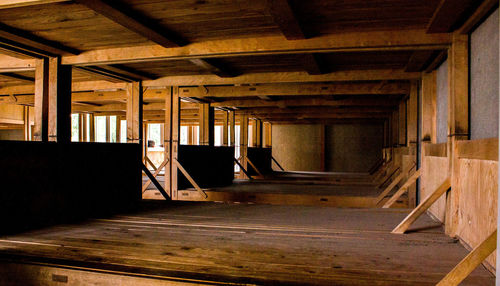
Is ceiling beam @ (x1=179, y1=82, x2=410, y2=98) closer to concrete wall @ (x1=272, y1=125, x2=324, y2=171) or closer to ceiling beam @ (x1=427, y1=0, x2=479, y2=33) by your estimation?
ceiling beam @ (x1=427, y1=0, x2=479, y2=33)

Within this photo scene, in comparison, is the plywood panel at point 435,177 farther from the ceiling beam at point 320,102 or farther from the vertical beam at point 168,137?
the vertical beam at point 168,137

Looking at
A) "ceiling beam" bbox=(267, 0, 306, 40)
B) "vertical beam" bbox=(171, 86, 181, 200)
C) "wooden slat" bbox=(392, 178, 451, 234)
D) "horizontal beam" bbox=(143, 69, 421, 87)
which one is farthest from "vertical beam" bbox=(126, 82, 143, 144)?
"wooden slat" bbox=(392, 178, 451, 234)

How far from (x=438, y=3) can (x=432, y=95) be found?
233 cm

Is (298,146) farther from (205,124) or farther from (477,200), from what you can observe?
(477,200)

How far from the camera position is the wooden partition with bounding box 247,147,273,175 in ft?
40.3

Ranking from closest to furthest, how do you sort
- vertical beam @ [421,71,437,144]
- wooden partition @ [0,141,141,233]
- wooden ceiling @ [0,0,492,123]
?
1. wooden ceiling @ [0,0,492,123]
2. wooden partition @ [0,141,141,233]
3. vertical beam @ [421,71,437,144]

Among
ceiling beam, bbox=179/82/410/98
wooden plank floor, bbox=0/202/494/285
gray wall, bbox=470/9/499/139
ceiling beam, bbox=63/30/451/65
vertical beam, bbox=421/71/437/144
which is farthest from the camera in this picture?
ceiling beam, bbox=179/82/410/98

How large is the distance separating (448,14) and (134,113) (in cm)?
490

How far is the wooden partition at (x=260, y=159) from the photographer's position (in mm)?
12271

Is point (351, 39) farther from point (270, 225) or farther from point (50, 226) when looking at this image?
point (50, 226)

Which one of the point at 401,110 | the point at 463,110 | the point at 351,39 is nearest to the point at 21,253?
the point at 351,39

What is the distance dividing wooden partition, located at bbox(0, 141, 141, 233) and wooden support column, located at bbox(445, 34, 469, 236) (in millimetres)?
3830

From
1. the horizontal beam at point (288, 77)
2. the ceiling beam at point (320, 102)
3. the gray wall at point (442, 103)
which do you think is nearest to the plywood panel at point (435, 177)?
the gray wall at point (442, 103)

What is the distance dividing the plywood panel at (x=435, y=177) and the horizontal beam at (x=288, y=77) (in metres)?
1.66
